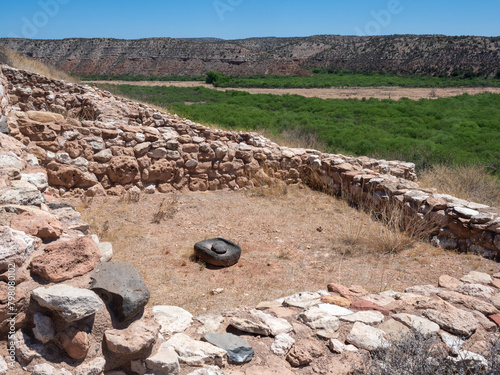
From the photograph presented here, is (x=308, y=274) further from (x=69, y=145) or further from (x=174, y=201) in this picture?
(x=69, y=145)

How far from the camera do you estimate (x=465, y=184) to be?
7398mm

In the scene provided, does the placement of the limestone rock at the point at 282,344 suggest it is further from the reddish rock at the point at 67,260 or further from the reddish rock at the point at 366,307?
the reddish rock at the point at 67,260

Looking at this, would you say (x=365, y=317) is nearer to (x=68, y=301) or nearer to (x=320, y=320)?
(x=320, y=320)

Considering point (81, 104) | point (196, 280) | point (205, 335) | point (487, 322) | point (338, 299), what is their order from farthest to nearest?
point (81, 104), point (196, 280), point (338, 299), point (487, 322), point (205, 335)

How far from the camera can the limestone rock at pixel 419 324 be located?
9.02 feet

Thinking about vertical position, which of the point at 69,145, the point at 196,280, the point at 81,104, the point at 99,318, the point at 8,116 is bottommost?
the point at 196,280

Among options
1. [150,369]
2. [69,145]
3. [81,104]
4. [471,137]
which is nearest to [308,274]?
[150,369]

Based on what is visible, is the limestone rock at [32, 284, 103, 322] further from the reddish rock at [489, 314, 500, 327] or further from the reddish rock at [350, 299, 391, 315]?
the reddish rock at [489, 314, 500, 327]

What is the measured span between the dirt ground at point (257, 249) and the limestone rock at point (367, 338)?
119 cm

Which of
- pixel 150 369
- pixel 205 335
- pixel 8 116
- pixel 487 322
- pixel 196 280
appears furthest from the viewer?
pixel 8 116

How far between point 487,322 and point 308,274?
1.82 m

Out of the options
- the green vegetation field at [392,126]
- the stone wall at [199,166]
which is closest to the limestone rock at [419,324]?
the stone wall at [199,166]

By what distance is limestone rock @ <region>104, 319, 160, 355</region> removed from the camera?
7.07ft

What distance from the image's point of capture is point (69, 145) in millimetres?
6207
